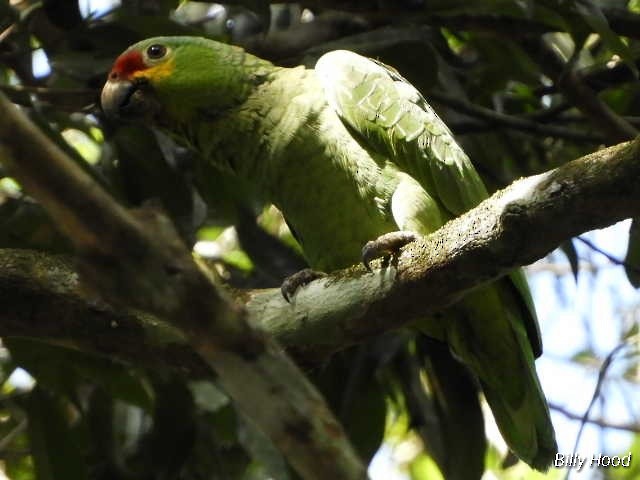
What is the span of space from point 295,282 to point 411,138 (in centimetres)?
56

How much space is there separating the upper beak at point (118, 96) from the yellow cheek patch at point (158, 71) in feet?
0.16

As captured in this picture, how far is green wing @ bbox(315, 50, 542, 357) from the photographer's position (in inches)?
102

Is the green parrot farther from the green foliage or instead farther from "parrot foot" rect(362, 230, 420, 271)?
the green foliage

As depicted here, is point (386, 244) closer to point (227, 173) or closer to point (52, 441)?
point (227, 173)

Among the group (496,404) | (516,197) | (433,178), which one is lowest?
(496,404)

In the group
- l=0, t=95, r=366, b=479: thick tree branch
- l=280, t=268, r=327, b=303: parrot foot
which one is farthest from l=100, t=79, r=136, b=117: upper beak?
l=0, t=95, r=366, b=479: thick tree branch

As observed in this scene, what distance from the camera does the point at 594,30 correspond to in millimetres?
2646

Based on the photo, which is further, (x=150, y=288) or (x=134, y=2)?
(x=134, y=2)

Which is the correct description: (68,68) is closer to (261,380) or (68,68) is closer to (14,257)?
(14,257)

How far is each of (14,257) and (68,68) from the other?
1.01m

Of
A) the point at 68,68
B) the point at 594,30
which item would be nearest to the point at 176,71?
the point at 68,68

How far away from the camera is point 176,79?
9.39ft

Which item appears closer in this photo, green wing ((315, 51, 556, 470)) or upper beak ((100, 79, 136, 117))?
green wing ((315, 51, 556, 470))

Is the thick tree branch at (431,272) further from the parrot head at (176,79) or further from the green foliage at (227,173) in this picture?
the parrot head at (176,79)
